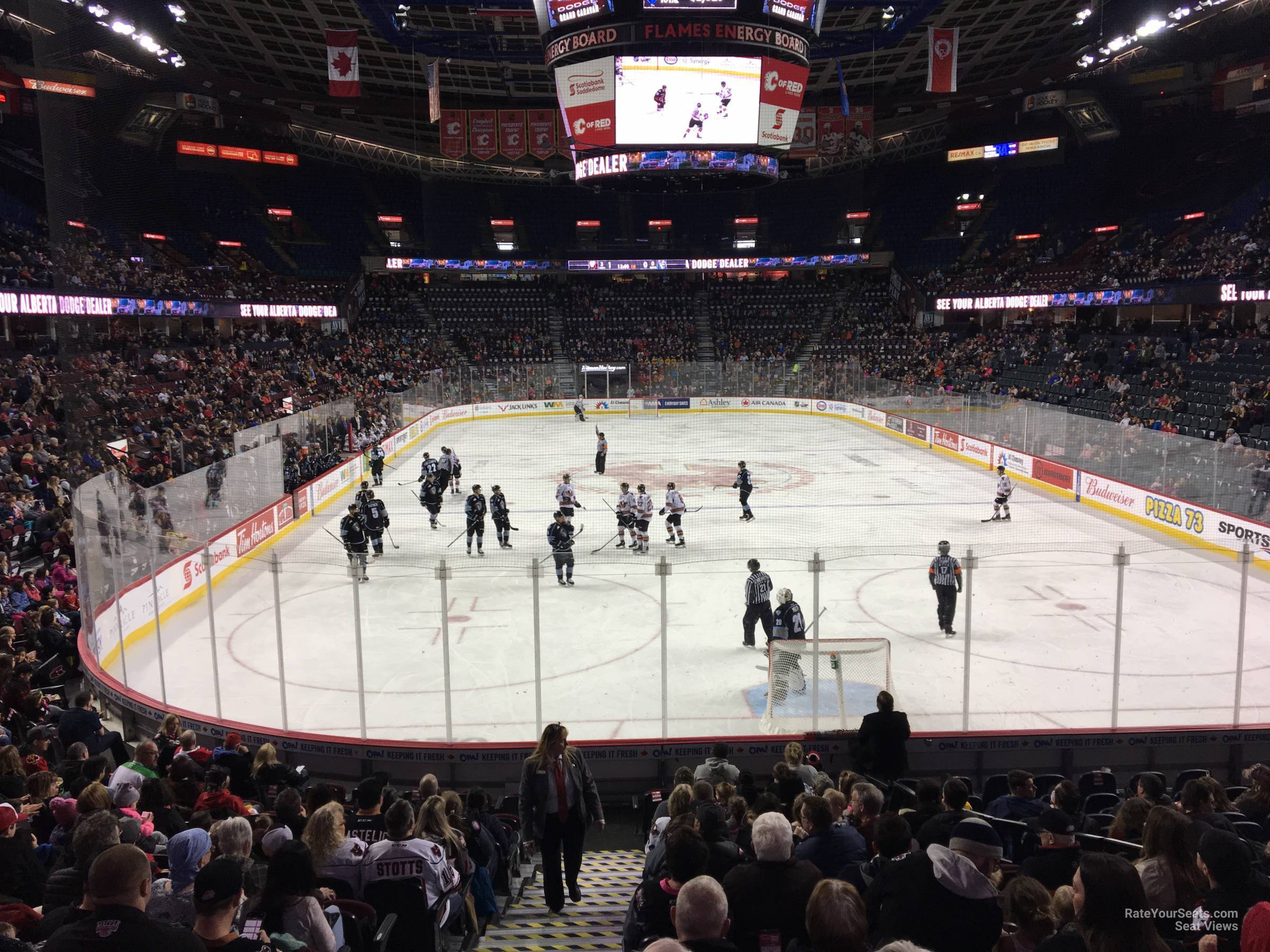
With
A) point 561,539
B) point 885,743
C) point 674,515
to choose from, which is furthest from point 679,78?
point 885,743

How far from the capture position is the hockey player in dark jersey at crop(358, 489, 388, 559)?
653 inches

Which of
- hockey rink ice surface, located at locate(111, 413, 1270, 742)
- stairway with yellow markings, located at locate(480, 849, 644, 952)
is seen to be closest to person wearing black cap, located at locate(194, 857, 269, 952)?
stairway with yellow markings, located at locate(480, 849, 644, 952)

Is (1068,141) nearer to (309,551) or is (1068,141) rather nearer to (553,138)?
(553,138)

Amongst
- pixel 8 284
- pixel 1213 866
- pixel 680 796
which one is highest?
pixel 8 284

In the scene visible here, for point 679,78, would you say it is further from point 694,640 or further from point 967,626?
point 967,626

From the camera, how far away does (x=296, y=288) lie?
139 ft

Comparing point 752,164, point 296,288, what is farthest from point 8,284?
point 296,288

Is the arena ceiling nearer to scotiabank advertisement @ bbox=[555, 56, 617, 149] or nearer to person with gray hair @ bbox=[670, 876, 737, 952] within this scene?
scotiabank advertisement @ bbox=[555, 56, 617, 149]

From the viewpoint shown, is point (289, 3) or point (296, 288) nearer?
point (289, 3)

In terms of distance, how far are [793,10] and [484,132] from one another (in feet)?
45.5

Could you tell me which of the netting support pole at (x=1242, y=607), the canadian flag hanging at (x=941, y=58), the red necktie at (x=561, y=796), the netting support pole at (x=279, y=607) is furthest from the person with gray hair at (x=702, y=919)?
the canadian flag hanging at (x=941, y=58)

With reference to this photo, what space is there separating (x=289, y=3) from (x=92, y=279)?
45.2 ft

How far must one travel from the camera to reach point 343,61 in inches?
955

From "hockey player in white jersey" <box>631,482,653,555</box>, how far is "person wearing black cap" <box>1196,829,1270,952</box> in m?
13.7
